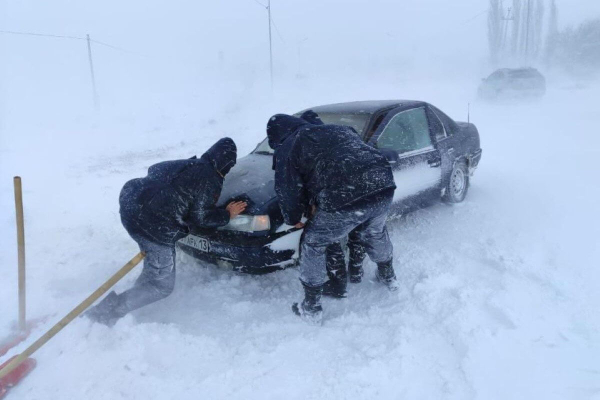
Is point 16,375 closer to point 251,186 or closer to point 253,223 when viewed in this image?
point 253,223

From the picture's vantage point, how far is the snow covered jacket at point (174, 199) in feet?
9.37

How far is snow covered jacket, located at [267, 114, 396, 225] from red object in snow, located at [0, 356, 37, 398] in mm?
1883

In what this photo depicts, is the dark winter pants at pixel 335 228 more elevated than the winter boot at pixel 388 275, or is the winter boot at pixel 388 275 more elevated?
the dark winter pants at pixel 335 228

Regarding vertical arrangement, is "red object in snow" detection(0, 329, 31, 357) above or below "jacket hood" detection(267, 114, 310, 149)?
below

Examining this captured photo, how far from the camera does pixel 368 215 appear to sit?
295cm

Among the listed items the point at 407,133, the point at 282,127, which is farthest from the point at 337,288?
the point at 407,133

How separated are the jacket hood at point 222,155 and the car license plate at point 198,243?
23.7 inches

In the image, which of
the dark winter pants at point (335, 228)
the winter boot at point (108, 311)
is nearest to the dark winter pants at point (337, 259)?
the dark winter pants at point (335, 228)

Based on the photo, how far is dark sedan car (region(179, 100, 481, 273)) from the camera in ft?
10.6

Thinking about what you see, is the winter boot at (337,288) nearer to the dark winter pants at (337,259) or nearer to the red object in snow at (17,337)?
the dark winter pants at (337,259)

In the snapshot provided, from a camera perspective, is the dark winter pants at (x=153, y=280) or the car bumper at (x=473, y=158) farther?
the car bumper at (x=473, y=158)

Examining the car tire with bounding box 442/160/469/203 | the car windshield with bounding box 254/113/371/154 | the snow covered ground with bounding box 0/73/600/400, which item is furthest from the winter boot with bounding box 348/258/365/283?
the car tire with bounding box 442/160/469/203

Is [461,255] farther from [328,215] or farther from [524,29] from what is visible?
[524,29]

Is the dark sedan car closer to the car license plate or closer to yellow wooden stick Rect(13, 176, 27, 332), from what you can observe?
the car license plate
